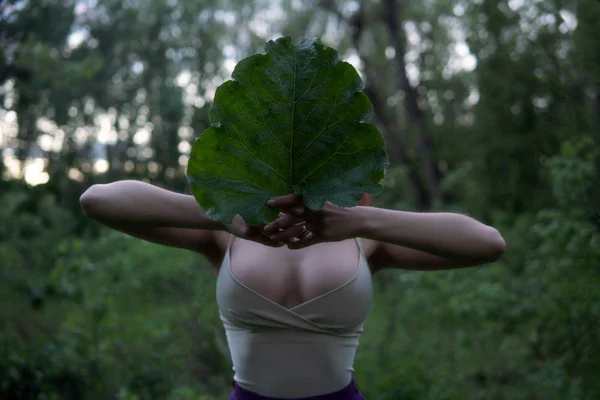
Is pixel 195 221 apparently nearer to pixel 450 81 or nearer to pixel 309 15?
pixel 309 15

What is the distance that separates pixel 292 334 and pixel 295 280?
18cm

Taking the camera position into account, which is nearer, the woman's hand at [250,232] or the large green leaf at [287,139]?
the large green leaf at [287,139]

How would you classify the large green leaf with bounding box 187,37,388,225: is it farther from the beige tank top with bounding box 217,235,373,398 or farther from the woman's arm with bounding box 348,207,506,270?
the beige tank top with bounding box 217,235,373,398

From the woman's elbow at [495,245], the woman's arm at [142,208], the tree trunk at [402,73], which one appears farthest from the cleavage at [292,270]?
the tree trunk at [402,73]

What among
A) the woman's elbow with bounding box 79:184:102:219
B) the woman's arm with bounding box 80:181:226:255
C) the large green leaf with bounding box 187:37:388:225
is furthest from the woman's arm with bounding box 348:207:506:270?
the woman's elbow with bounding box 79:184:102:219

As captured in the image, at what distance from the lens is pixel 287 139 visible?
172cm

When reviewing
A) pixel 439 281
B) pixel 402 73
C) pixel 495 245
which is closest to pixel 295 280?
pixel 495 245

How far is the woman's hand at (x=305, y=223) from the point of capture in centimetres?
173

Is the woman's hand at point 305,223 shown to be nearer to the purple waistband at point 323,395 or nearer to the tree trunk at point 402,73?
the purple waistband at point 323,395

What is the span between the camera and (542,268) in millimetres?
4461

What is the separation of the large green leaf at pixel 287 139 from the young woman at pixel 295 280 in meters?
0.16

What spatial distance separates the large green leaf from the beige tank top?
0.36 m

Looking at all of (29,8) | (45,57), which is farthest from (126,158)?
(45,57)

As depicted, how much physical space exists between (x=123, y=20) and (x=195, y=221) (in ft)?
77.6
